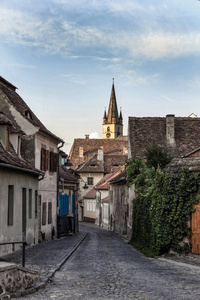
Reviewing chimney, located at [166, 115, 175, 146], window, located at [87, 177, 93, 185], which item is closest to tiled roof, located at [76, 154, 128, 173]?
window, located at [87, 177, 93, 185]

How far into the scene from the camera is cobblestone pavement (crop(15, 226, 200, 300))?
9.11 metres

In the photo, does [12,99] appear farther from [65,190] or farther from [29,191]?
[65,190]

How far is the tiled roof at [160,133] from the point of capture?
34.4m

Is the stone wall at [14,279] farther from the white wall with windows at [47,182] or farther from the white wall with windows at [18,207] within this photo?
the white wall with windows at [47,182]

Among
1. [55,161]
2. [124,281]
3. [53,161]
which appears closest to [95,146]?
[55,161]

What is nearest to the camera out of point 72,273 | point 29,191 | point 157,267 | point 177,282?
point 177,282

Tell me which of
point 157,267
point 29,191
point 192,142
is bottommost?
point 157,267

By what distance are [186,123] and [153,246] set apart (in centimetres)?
2164

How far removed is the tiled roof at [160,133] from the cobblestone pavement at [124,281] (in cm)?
1935

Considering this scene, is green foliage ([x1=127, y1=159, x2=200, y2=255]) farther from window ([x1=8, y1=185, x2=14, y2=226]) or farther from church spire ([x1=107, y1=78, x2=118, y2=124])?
church spire ([x1=107, y1=78, x2=118, y2=124])

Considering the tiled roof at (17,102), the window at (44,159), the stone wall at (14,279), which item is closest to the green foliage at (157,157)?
the tiled roof at (17,102)

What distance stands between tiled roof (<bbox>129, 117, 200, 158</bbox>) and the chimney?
24cm

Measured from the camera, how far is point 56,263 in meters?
14.3

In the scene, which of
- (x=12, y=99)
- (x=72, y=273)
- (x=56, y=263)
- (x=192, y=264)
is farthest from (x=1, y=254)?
(x=12, y=99)
